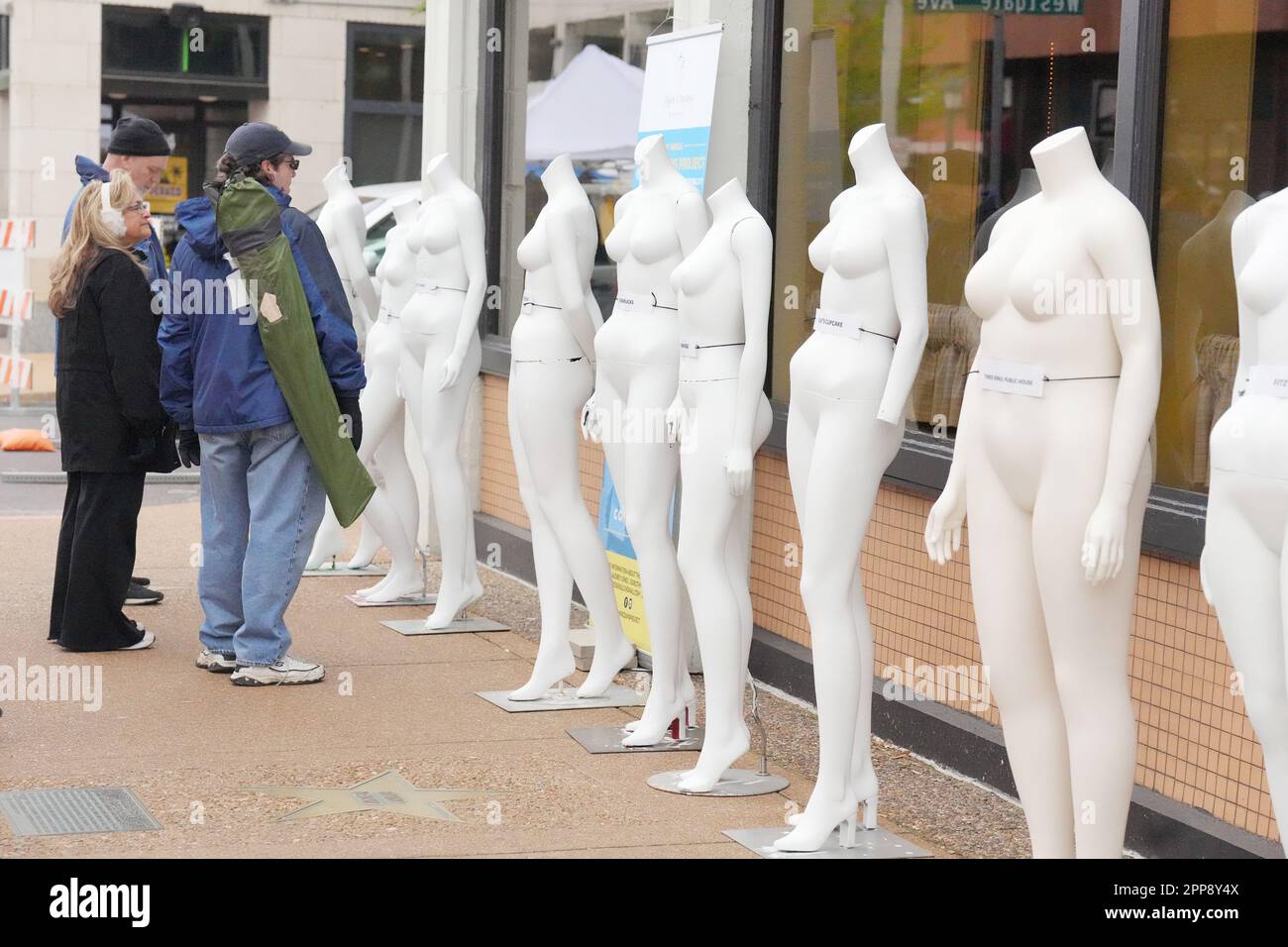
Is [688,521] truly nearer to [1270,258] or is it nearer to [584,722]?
[584,722]

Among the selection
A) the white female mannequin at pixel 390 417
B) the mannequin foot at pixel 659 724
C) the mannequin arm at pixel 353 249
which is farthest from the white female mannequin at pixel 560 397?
the mannequin arm at pixel 353 249

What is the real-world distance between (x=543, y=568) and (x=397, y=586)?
220 centimetres

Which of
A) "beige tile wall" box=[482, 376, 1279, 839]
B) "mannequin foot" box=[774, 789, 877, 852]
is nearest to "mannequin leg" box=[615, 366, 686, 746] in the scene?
"beige tile wall" box=[482, 376, 1279, 839]

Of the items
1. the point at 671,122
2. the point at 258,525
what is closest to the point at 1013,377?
the point at 671,122

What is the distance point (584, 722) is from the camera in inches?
282

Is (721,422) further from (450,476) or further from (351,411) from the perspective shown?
(450,476)

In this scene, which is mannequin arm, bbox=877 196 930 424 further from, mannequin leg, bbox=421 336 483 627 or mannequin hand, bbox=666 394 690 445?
mannequin leg, bbox=421 336 483 627

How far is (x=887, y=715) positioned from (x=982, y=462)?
2511mm

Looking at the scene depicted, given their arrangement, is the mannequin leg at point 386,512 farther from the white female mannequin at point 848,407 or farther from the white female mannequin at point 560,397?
the white female mannequin at point 848,407

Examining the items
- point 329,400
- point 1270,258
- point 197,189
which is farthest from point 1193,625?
point 197,189

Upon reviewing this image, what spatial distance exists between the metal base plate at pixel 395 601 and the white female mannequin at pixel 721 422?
146 inches

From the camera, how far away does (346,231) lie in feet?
31.8

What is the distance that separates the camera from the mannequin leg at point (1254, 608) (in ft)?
12.8

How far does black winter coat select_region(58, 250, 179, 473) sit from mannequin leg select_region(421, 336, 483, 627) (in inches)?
48.7
